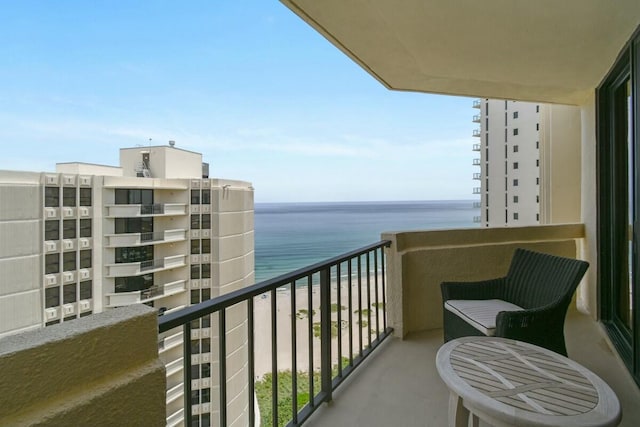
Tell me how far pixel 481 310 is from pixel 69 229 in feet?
29.8

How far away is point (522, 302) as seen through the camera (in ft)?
9.03

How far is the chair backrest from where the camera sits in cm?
236

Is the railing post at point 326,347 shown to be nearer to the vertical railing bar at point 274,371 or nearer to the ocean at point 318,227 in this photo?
the vertical railing bar at point 274,371

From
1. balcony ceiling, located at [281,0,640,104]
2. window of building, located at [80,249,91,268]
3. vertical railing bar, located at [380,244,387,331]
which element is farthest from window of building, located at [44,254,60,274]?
balcony ceiling, located at [281,0,640,104]

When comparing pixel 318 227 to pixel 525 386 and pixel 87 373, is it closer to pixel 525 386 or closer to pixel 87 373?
pixel 525 386

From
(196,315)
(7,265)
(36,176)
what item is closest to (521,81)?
(196,315)

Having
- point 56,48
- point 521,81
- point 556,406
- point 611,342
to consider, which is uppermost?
point 56,48

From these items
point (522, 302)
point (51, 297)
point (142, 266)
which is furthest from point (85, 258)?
point (522, 302)

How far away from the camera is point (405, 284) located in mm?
3268

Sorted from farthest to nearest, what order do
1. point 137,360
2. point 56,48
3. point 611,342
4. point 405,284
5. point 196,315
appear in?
point 56,48, point 405,284, point 611,342, point 196,315, point 137,360

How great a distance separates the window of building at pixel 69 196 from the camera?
758 centimetres

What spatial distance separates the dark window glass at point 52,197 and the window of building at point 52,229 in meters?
0.36

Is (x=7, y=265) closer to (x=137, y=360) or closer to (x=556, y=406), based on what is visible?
(x=137, y=360)

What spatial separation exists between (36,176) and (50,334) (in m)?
8.83
